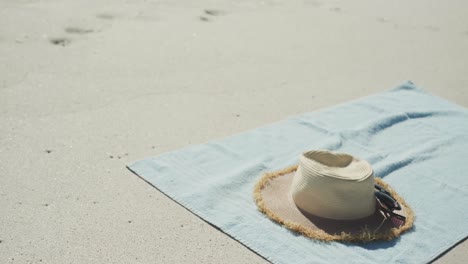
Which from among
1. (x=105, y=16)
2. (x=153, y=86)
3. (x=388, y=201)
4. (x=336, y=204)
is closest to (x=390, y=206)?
(x=388, y=201)

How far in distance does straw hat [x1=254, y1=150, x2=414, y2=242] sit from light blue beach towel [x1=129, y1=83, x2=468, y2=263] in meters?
0.04

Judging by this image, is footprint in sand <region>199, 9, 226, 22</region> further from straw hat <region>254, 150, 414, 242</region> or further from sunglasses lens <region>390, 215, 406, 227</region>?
sunglasses lens <region>390, 215, 406, 227</region>

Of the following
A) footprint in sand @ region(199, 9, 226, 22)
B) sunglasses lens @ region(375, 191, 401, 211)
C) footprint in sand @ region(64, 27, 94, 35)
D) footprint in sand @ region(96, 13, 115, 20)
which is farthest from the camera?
footprint in sand @ region(199, 9, 226, 22)

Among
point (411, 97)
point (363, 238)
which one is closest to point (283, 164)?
point (363, 238)

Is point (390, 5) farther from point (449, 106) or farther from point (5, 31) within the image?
point (5, 31)

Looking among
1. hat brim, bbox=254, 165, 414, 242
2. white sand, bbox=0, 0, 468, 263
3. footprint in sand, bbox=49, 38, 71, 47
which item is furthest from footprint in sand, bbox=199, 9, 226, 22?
hat brim, bbox=254, 165, 414, 242

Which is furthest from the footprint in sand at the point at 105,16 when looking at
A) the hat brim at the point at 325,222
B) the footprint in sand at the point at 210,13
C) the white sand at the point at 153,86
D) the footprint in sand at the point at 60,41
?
the hat brim at the point at 325,222

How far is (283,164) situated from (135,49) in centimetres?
147

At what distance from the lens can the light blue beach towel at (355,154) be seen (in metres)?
1.99

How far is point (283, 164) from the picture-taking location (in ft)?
8.18

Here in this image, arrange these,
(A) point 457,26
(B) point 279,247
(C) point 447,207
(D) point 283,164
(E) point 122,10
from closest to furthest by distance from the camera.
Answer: (B) point 279,247, (C) point 447,207, (D) point 283,164, (E) point 122,10, (A) point 457,26

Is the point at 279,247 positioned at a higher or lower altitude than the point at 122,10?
lower

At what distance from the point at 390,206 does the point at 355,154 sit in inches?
22.3

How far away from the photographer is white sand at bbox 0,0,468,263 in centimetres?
197
